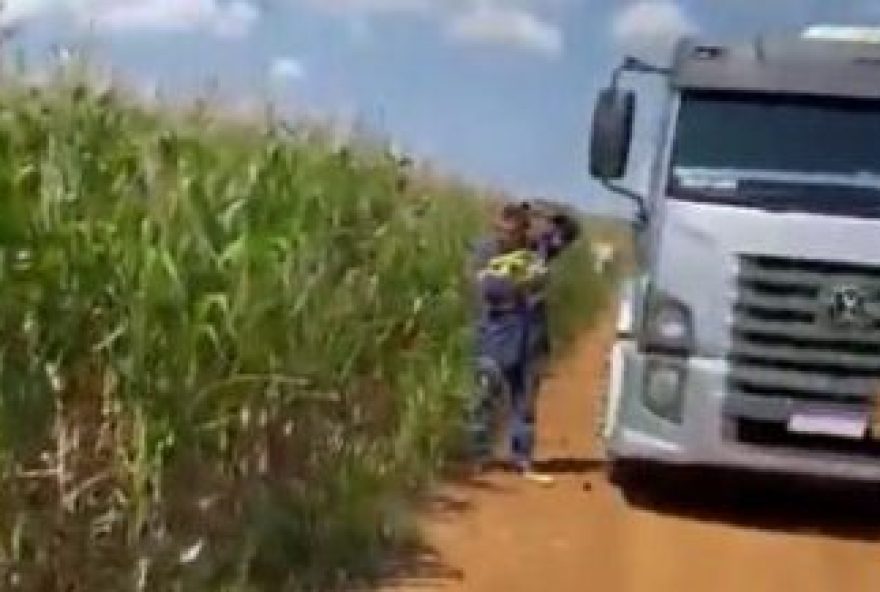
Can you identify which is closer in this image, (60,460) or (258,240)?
(60,460)

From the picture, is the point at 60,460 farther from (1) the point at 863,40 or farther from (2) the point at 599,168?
(1) the point at 863,40

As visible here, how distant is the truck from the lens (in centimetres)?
1218

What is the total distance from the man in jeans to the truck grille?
1.70 m

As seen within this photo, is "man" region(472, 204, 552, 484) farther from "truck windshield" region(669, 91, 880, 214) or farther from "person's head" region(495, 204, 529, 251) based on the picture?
"truck windshield" region(669, 91, 880, 214)

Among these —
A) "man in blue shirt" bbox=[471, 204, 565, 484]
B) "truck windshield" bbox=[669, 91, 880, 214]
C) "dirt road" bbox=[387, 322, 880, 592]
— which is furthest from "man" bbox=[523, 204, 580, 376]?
"truck windshield" bbox=[669, 91, 880, 214]

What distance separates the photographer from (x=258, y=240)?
28.7 ft

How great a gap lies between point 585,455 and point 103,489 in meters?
7.92

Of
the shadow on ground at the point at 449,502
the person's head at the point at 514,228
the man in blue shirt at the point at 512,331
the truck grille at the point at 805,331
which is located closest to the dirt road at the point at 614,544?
the shadow on ground at the point at 449,502

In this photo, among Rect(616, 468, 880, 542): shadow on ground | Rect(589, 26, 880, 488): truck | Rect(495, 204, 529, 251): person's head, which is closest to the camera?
Rect(589, 26, 880, 488): truck

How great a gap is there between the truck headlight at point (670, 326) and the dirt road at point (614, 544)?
1.00 meters

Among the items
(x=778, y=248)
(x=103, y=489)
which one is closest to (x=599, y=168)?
(x=778, y=248)

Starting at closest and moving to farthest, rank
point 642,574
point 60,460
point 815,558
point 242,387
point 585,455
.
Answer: point 60,460
point 242,387
point 642,574
point 815,558
point 585,455

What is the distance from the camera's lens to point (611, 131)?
494 inches

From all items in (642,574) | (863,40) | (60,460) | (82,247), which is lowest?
(642,574)
